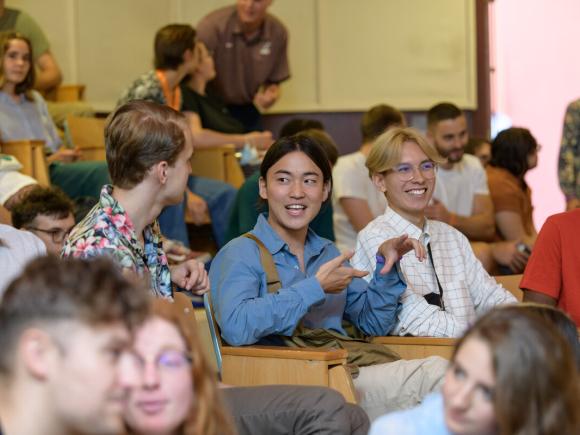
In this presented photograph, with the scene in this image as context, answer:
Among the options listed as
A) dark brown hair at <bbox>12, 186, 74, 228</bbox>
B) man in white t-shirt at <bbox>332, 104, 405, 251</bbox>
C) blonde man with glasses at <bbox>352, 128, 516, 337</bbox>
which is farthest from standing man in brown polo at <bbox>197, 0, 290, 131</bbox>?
blonde man with glasses at <bbox>352, 128, 516, 337</bbox>

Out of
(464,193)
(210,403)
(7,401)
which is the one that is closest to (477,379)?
(210,403)

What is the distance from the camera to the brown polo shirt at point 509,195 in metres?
5.54

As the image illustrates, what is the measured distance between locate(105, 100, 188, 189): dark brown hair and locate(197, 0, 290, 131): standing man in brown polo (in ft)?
11.8

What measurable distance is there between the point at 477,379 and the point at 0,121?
389cm

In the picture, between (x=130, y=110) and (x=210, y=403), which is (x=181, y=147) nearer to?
(x=130, y=110)

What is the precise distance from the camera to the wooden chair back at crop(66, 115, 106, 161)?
578 cm

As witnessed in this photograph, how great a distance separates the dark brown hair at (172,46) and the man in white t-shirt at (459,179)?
1331 mm

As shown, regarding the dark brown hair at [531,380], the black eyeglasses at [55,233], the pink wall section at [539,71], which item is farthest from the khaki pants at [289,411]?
the pink wall section at [539,71]

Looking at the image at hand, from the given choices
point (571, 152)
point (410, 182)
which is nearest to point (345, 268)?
point (410, 182)

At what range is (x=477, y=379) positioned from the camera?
6.19 feet

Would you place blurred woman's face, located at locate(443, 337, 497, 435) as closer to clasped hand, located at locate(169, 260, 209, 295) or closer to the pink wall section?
clasped hand, located at locate(169, 260, 209, 295)

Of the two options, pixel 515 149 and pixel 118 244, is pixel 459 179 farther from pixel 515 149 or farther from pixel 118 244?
pixel 118 244

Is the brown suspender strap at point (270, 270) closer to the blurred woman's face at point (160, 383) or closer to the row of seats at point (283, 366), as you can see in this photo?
the row of seats at point (283, 366)

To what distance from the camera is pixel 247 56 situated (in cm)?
672
